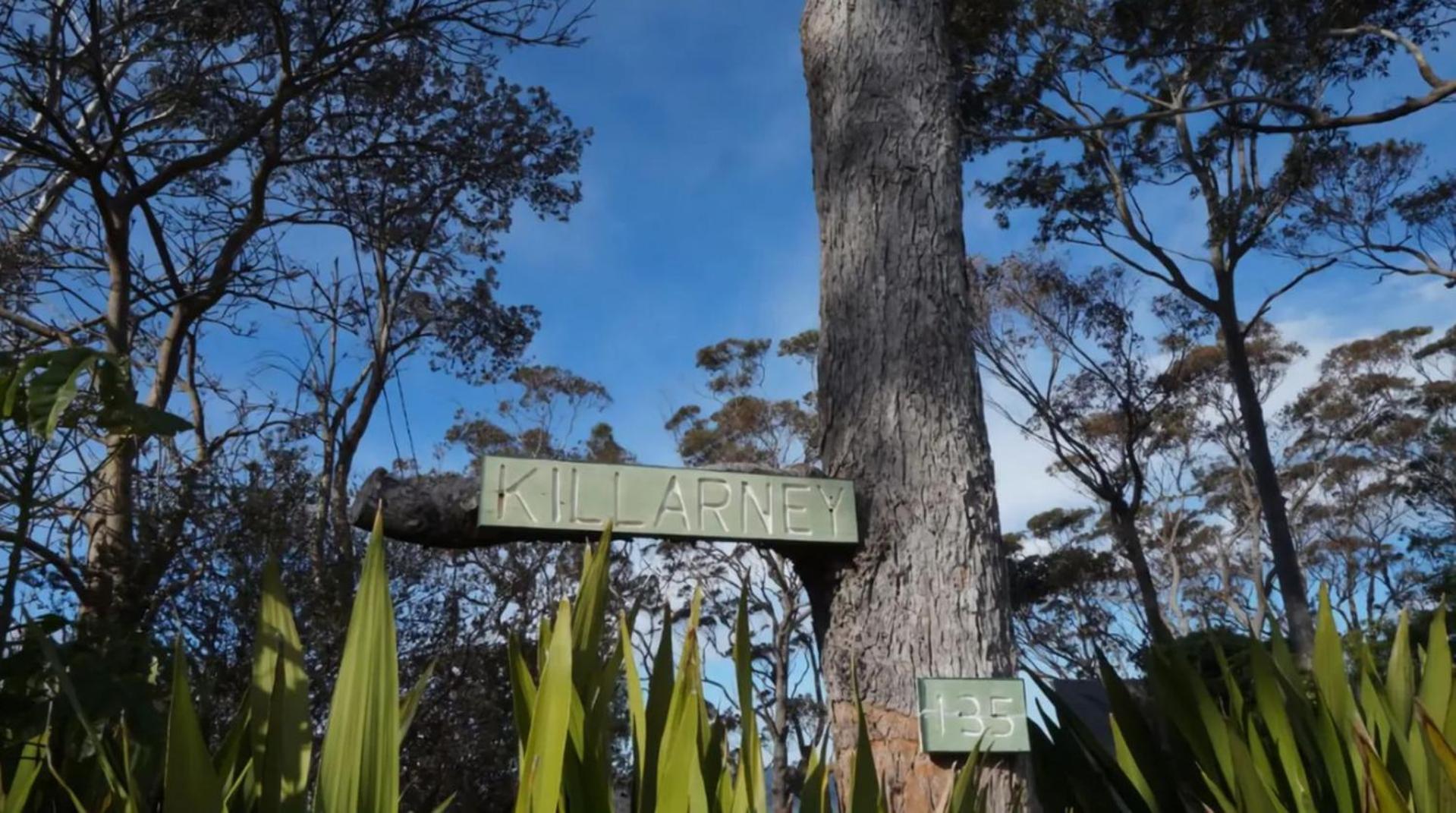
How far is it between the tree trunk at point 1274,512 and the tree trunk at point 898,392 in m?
8.25

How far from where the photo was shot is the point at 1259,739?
2.03 metres

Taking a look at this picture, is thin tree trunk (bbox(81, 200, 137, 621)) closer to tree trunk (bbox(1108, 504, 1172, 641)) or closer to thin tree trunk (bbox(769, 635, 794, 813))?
tree trunk (bbox(1108, 504, 1172, 641))

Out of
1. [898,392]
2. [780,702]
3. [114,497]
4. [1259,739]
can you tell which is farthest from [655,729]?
[780,702]

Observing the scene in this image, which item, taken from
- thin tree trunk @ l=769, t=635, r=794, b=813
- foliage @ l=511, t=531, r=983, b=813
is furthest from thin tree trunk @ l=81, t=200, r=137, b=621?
thin tree trunk @ l=769, t=635, r=794, b=813

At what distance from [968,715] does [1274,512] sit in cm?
966

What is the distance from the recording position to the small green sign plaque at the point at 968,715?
Answer: 1.89m

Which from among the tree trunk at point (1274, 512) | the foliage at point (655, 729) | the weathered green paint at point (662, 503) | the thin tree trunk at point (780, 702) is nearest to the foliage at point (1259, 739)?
the weathered green paint at point (662, 503)

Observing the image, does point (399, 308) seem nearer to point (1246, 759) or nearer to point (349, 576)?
point (349, 576)

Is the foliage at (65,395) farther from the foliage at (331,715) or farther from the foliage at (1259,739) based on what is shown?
the foliage at (1259,739)

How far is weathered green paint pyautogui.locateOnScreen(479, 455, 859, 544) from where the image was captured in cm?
196

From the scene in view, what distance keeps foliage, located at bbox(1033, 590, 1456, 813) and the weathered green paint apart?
2.10ft

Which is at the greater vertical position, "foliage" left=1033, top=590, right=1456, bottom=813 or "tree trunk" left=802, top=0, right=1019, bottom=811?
"tree trunk" left=802, top=0, right=1019, bottom=811

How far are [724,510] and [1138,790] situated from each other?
3.11 feet

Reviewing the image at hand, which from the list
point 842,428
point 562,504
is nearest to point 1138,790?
point 842,428
